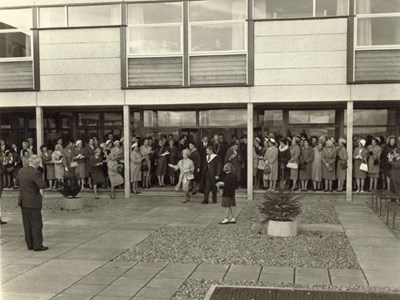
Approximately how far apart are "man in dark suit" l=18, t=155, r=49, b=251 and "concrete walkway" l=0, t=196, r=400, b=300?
0.86 ft

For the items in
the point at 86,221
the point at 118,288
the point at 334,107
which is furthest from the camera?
the point at 334,107

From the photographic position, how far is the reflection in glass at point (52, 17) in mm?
17969

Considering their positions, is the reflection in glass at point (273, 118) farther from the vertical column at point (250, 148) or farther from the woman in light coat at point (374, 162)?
the woman in light coat at point (374, 162)

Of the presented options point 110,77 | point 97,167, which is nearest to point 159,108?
→ point 110,77

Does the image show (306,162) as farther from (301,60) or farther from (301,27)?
(301,27)

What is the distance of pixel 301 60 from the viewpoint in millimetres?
16188

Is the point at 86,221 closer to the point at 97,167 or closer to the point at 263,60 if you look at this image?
the point at 97,167

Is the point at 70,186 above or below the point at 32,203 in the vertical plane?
below

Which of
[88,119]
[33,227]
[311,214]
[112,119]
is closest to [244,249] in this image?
[33,227]

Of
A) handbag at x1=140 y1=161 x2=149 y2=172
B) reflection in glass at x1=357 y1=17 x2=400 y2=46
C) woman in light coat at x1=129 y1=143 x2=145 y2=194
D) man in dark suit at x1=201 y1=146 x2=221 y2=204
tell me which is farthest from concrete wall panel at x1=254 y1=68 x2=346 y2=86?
handbag at x1=140 y1=161 x2=149 y2=172

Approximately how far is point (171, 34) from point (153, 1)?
1.26m

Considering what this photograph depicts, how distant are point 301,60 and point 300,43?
56cm

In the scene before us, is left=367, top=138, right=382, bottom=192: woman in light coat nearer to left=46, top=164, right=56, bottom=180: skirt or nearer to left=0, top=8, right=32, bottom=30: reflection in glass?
left=46, top=164, right=56, bottom=180: skirt

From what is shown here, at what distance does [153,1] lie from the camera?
1716 cm
